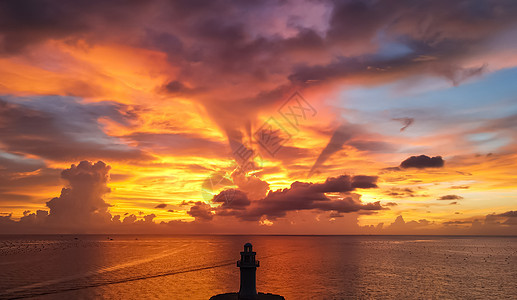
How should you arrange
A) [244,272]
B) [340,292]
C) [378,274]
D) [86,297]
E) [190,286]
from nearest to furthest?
[244,272] < [86,297] < [340,292] < [190,286] < [378,274]

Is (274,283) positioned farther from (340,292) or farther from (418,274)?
(418,274)

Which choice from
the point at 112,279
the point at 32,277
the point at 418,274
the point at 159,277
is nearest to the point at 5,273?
the point at 32,277

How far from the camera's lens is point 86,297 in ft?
204

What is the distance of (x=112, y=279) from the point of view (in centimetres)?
8169

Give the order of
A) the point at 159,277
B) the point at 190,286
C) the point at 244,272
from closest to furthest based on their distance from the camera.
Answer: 1. the point at 244,272
2. the point at 190,286
3. the point at 159,277

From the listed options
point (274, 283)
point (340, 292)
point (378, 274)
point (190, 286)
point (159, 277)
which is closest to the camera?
point (340, 292)

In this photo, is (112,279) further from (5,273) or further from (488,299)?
(488,299)

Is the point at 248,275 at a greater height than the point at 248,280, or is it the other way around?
the point at 248,275

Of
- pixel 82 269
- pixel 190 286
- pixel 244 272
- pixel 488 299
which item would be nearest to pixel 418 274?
pixel 488 299

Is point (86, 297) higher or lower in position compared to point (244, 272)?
lower

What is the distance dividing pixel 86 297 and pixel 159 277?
2312 centimetres

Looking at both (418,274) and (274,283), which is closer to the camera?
(274,283)

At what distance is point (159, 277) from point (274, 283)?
86.9ft

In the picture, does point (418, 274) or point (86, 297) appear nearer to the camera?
point (86, 297)
